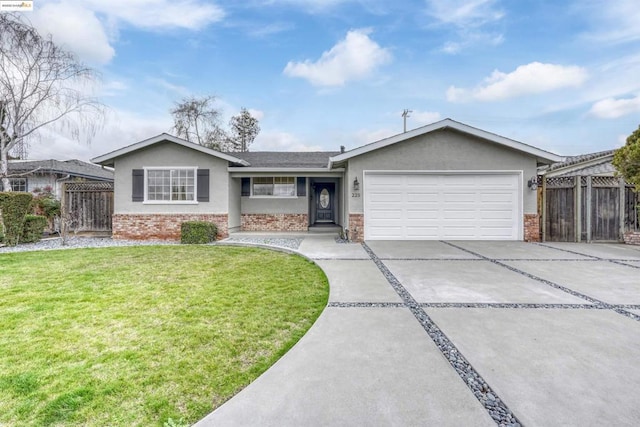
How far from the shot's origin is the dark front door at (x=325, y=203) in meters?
16.7

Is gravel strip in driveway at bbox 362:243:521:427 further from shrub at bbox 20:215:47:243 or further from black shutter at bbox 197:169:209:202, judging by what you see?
shrub at bbox 20:215:47:243

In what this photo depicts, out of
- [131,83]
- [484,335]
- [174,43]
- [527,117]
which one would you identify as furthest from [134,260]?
[527,117]

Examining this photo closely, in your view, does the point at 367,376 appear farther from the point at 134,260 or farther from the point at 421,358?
the point at 134,260

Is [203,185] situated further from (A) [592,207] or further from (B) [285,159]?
(A) [592,207]

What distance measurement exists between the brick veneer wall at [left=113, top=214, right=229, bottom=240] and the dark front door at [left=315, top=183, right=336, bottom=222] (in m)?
6.19

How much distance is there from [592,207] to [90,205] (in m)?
18.1

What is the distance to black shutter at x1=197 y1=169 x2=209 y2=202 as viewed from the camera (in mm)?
11727

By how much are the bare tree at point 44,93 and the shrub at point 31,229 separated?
15.1 feet

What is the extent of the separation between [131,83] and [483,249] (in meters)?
Answer: 16.4

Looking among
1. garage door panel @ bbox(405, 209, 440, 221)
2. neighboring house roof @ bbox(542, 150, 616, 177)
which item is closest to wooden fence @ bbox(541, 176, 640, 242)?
neighboring house roof @ bbox(542, 150, 616, 177)

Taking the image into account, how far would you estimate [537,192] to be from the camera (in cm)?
1033

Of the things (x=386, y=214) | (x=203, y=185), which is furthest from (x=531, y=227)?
(x=203, y=185)

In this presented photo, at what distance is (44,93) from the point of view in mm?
13398

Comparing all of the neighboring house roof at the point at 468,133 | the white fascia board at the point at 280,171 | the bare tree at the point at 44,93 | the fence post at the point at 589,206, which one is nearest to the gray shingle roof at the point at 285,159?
the white fascia board at the point at 280,171
